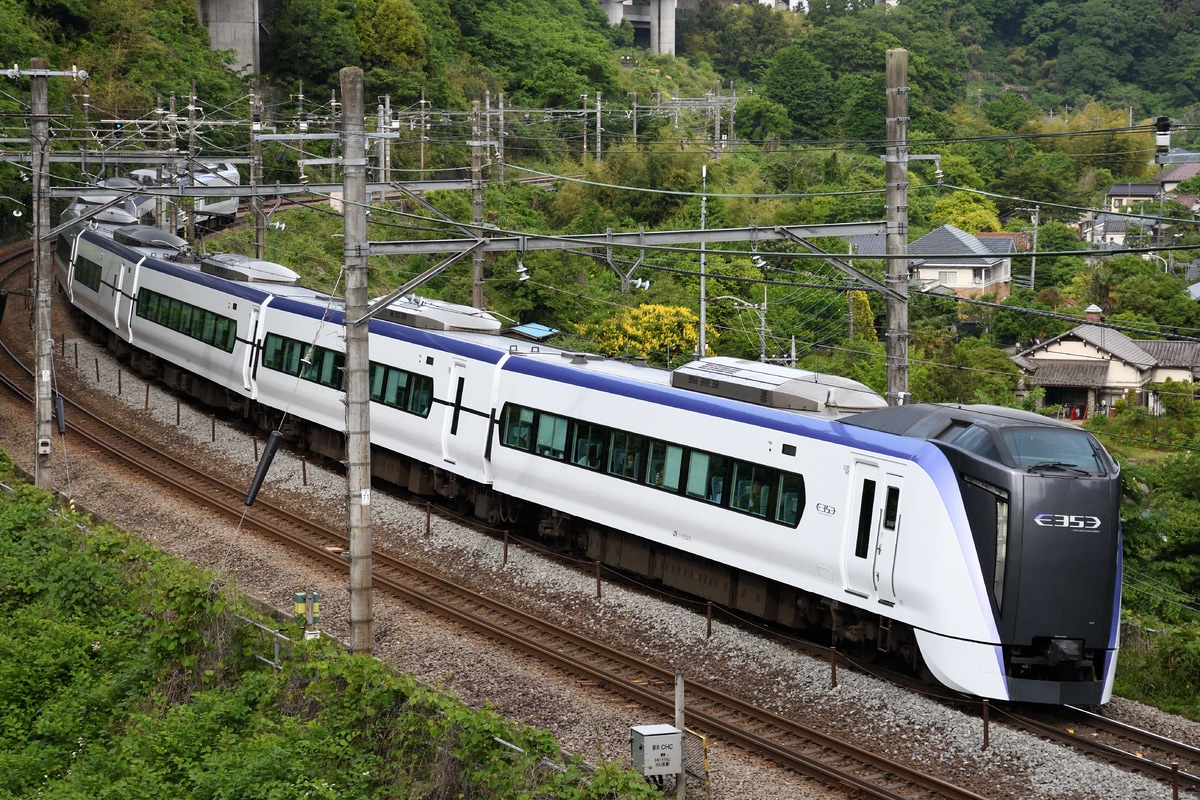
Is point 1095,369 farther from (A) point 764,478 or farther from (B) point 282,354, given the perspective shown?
(A) point 764,478

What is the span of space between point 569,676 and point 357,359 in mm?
3917

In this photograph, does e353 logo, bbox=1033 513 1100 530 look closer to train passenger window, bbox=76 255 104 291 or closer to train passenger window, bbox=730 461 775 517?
train passenger window, bbox=730 461 775 517

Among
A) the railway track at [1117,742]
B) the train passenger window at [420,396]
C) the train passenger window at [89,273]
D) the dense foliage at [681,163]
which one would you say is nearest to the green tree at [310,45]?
the dense foliage at [681,163]

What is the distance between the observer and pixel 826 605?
14.5 metres

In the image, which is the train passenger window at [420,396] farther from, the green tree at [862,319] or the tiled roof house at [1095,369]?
the tiled roof house at [1095,369]

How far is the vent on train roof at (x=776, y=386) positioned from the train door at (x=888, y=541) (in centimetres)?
177

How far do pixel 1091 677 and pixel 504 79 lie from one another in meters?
66.9

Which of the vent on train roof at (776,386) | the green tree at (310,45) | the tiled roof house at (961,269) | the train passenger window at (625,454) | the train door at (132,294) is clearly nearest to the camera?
the vent on train roof at (776,386)

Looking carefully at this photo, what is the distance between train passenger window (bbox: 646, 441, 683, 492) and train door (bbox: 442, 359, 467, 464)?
4265 mm

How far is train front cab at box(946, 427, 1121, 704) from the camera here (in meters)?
12.3

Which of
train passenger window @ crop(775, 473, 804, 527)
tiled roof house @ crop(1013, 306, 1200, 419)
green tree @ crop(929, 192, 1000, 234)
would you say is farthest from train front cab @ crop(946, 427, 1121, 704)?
green tree @ crop(929, 192, 1000, 234)

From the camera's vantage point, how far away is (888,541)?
13219 mm

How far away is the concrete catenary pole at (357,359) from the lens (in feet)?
43.4

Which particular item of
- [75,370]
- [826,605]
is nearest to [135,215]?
[75,370]
